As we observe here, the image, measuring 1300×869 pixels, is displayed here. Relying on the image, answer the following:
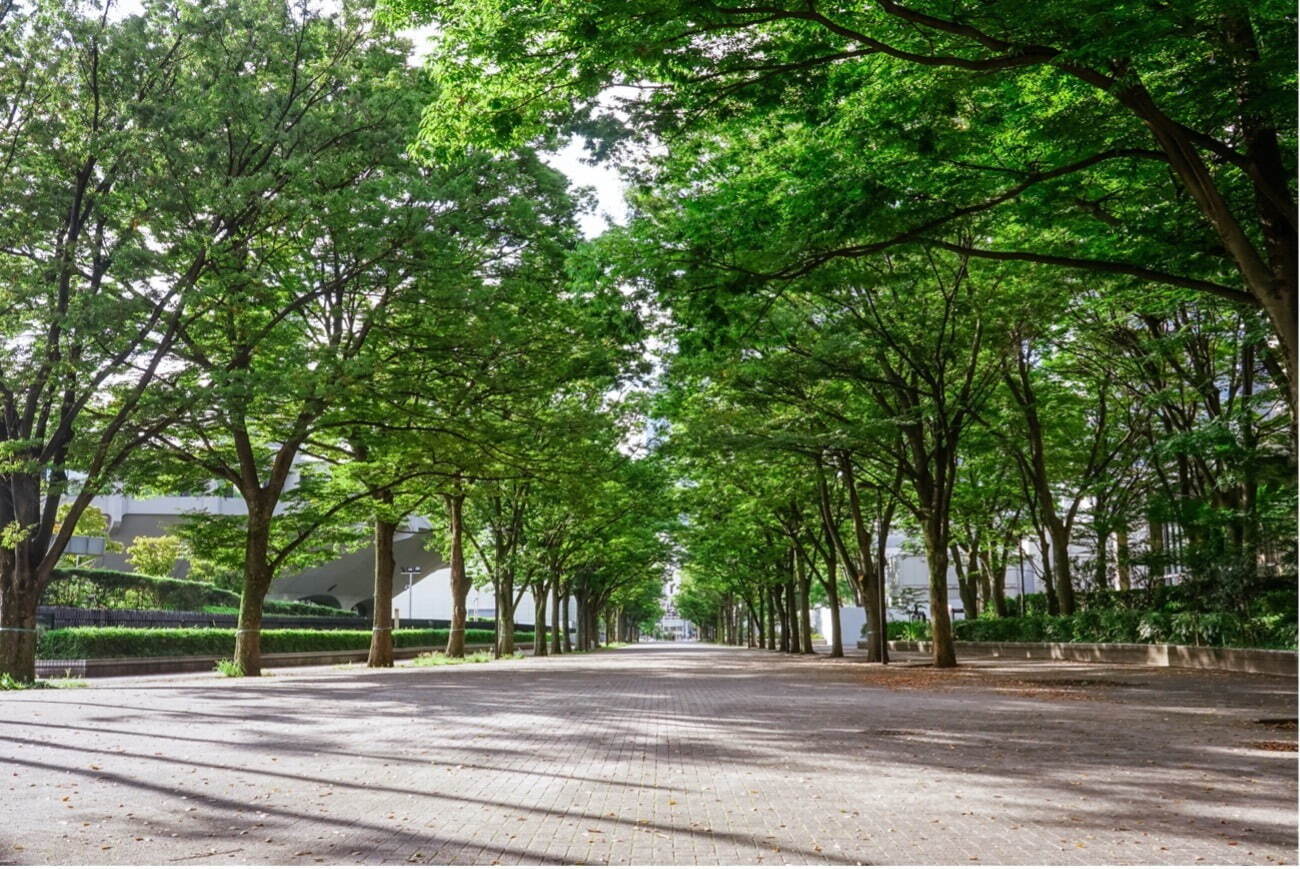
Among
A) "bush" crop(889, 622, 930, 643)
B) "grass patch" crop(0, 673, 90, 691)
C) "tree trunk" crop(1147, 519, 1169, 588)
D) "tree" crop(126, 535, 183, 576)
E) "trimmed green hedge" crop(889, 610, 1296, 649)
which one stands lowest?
"bush" crop(889, 622, 930, 643)

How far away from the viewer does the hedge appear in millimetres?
27109

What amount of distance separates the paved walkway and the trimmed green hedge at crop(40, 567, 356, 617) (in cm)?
2404

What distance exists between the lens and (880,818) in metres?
6.32

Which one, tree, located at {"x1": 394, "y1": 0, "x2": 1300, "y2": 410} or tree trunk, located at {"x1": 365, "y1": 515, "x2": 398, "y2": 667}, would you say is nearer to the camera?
tree, located at {"x1": 394, "y1": 0, "x2": 1300, "y2": 410}

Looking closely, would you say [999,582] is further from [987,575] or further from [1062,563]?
[1062,563]

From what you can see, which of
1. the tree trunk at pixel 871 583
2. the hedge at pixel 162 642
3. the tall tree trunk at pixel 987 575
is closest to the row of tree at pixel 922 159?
the tree trunk at pixel 871 583

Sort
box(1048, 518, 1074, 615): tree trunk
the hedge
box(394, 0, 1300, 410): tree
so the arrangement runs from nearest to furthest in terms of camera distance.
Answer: box(394, 0, 1300, 410): tree → the hedge → box(1048, 518, 1074, 615): tree trunk

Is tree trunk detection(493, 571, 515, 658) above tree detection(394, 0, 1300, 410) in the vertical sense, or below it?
below

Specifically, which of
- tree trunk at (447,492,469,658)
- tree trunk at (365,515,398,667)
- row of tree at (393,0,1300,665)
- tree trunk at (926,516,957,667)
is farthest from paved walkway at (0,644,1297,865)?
tree trunk at (447,492,469,658)

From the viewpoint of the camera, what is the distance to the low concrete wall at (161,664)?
2591cm

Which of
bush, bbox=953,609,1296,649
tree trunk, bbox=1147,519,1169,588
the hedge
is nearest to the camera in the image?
bush, bbox=953,609,1296,649

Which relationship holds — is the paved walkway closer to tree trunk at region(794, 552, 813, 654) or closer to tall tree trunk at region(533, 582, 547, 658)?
tree trunk at region(794, 552, 813, 654)

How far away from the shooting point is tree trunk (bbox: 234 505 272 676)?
2305cm

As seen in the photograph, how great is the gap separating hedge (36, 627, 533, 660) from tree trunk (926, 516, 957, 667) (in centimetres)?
2059
